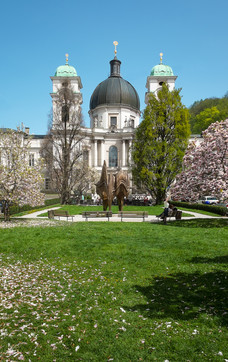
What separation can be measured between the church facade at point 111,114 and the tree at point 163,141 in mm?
29169

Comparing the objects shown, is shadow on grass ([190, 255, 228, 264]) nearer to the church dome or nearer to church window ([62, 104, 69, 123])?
church window ([62, 104, 69, 123])

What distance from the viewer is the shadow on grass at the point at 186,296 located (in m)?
5.30

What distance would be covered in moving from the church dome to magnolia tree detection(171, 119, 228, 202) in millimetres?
53504

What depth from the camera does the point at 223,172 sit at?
1432 cm

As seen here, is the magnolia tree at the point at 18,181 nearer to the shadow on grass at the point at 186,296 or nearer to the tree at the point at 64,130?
the shadow on grass at the point at 186,296

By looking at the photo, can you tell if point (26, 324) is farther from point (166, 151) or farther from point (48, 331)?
point (166, 151)

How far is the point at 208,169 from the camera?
14.7 m

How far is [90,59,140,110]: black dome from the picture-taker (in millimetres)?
66625

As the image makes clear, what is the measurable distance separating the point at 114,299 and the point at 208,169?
10.5 m

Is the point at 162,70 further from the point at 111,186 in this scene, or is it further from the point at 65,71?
the point at 111,186

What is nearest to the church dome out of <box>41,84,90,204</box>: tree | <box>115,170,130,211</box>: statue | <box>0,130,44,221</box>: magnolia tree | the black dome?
the black dome

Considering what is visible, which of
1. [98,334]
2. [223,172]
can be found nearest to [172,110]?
[223,172]

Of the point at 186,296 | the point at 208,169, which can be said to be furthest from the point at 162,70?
the point at 186,296

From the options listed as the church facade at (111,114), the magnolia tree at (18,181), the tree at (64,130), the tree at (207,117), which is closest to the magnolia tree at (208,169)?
the magnolia tree at (18,181)
